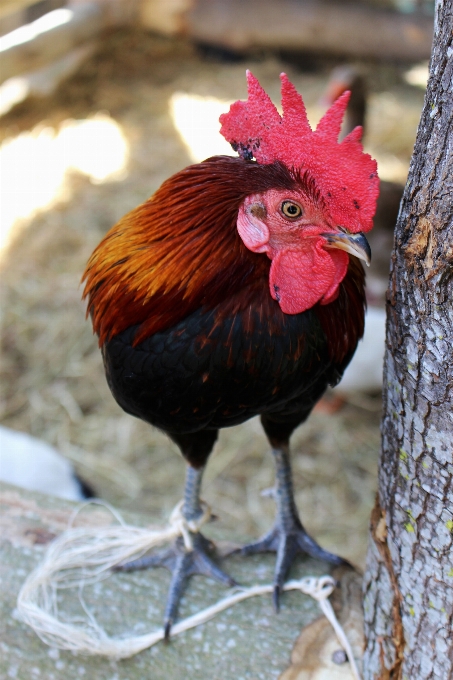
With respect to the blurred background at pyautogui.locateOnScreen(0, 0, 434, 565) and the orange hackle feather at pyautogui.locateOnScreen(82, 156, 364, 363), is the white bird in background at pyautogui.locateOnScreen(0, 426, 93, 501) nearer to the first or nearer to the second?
the blurred background at pyautogui.locateOnScreen(0, 0, 434, 565)

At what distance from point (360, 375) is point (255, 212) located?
2196 millimetres

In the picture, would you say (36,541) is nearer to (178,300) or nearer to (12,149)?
(178,300)

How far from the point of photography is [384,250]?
11.2 feet

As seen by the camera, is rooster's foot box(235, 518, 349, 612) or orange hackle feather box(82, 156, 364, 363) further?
rooster's foot box(235, 518, 349, 612)

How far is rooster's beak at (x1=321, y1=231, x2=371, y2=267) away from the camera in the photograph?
1.24m

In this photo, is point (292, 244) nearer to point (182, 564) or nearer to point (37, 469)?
point (182, 564)

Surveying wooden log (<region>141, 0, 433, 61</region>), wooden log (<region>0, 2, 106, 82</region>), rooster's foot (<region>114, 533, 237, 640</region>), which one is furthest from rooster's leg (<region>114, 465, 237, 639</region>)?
wooden log (<region>141, 0, 433, 61</region>)

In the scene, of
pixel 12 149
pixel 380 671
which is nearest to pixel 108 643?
pixel 380 671

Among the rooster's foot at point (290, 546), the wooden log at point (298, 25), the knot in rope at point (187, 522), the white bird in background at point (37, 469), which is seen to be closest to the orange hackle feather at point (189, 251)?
the knot in rope at point (187, 522)

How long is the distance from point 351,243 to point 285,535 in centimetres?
107

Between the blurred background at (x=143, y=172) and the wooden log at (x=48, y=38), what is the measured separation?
2 cm

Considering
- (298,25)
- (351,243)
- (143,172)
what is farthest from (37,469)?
(298,25)

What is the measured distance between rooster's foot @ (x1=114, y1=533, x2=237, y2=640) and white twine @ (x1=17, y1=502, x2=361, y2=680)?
3cm

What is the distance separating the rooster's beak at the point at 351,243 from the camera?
4.08ft
